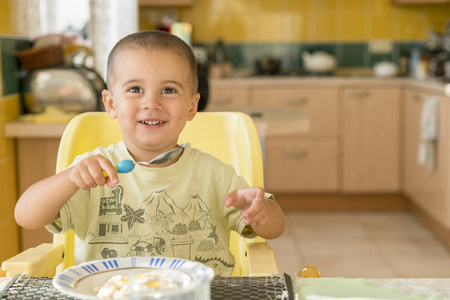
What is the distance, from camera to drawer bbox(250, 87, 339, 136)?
4242 millimetres

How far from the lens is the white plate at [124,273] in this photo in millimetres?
690

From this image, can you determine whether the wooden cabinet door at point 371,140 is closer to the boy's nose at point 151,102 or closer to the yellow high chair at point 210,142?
the yellow high chair at point 210,142

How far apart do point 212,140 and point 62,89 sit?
1189 mm

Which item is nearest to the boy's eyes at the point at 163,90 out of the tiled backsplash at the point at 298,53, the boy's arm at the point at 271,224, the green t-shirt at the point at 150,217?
the green t-shirt at the point at 150,217

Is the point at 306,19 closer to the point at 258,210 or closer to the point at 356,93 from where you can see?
the point at 356,93

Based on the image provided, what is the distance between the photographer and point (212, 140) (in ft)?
4.75

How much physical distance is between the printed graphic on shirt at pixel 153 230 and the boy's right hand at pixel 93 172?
256 mm

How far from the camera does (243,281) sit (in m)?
0.83

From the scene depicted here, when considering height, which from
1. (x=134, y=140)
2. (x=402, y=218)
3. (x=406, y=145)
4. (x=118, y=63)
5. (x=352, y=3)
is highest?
(x=352, y=3)

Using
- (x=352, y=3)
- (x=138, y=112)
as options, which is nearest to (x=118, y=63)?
(x=138, y=112)

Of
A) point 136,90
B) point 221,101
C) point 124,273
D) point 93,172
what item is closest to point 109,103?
point 136,90

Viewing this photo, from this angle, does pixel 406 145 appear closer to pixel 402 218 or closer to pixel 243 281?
pixel 402 218

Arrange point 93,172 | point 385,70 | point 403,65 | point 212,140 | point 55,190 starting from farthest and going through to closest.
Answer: point 403,65 < point 385,70 < point 212,140 < point 55,190 < point 93,172

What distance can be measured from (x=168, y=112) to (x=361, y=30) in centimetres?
391
